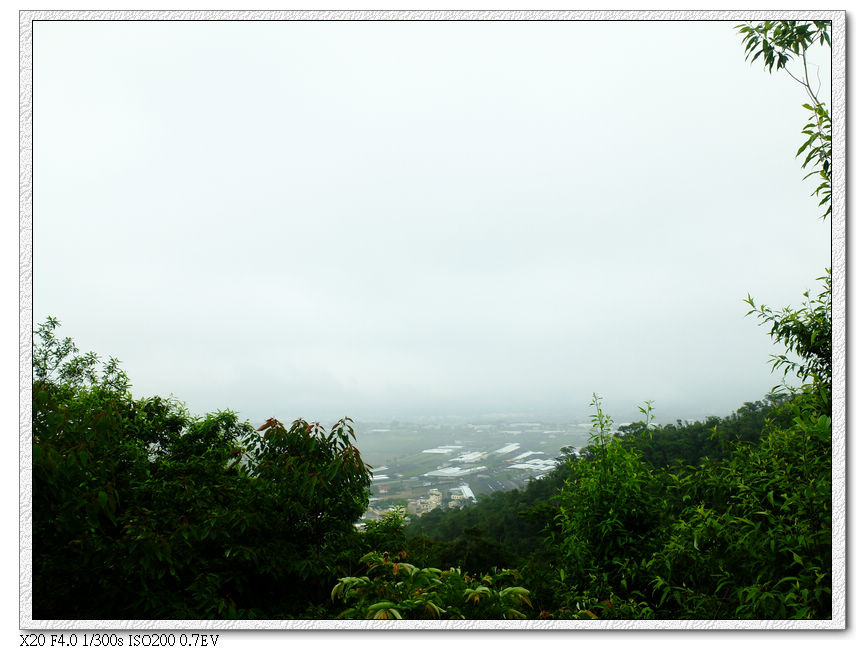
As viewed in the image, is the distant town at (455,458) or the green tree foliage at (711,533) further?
the distant town at (455,458)

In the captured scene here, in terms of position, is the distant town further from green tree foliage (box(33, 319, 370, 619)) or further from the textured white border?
the textured white border

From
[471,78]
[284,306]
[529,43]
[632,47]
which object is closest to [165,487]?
[284,306]

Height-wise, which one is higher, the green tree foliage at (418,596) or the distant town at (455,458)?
the distant town at (455,458)

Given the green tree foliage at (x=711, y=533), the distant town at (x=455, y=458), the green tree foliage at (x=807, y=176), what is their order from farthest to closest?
the distant town at (x=455, y=458), the green tree foliage at (x=807, y=176), the green tree foliage at (x=711, y=533)

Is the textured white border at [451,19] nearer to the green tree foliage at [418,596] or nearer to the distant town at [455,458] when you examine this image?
the green tree foliage at [418,596]

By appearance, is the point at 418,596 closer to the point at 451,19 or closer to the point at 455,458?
the point at 455,458

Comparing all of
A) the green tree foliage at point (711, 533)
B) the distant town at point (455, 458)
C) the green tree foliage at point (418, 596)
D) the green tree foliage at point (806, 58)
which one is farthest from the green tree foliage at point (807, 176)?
the green tree foliage at point (418, 596)
